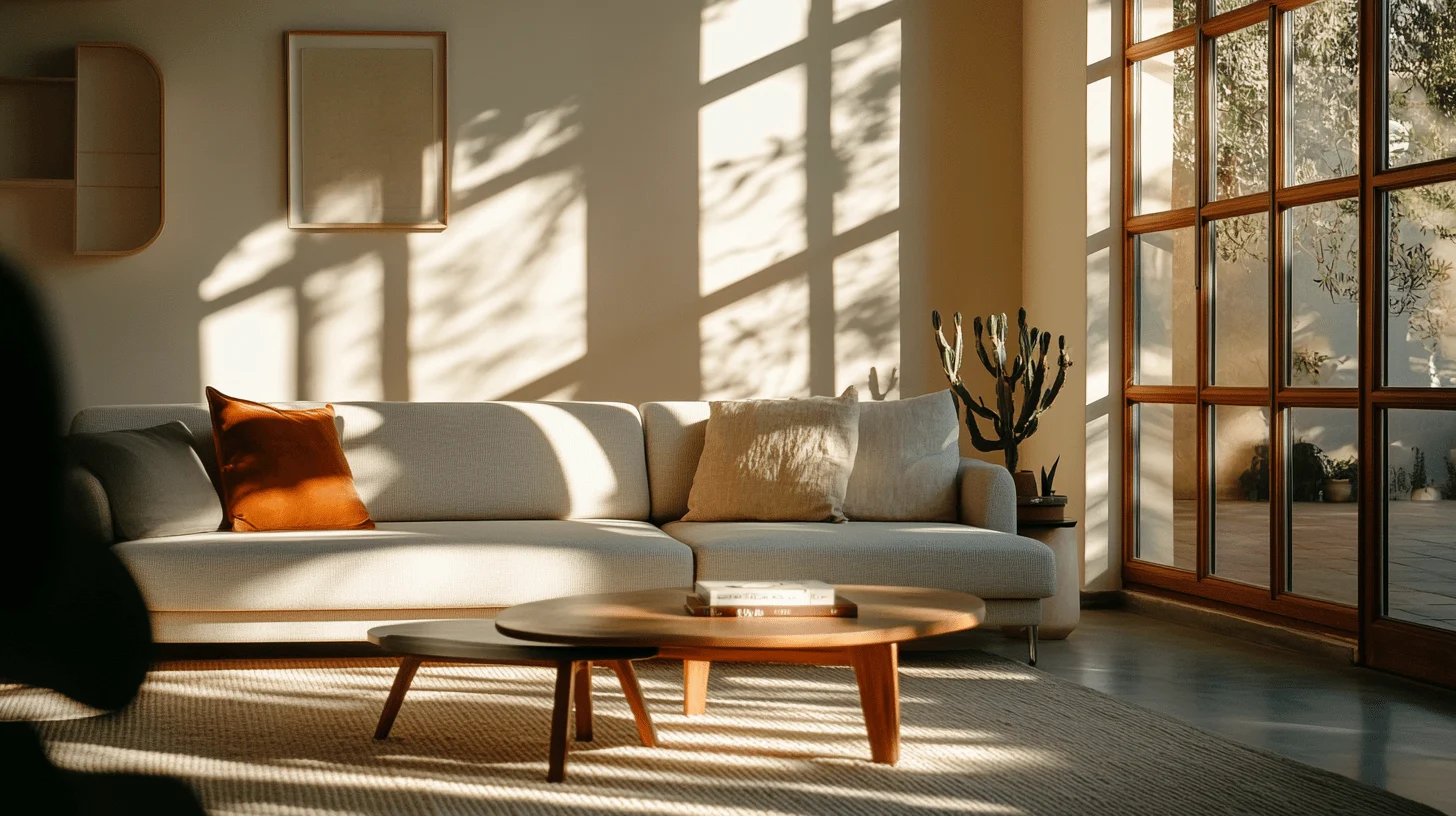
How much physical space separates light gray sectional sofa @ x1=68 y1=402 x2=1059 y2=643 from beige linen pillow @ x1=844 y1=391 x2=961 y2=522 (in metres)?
0.07

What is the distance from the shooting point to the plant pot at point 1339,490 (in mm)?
3994

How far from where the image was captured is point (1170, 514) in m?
4.93

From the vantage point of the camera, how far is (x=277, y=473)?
3.95m

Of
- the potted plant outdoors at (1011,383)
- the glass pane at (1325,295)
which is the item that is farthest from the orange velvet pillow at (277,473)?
the glass pane at (1325,295)

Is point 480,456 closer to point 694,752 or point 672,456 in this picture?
point 672,456

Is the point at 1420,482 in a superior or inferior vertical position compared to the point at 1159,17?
inferior

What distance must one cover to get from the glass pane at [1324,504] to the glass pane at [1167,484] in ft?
1.75

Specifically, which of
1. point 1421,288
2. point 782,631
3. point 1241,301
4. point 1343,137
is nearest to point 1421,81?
point 1343,137

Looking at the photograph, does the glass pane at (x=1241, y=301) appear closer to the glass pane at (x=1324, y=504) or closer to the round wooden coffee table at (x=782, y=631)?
the glass pane at (x=1324, y=504)

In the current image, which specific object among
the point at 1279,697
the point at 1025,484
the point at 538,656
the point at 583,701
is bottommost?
the point at 1279,697

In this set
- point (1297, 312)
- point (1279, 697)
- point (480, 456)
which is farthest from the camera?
point (480, 456)

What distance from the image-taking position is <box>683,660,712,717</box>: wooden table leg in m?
3.21

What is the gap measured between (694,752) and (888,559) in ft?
3.74

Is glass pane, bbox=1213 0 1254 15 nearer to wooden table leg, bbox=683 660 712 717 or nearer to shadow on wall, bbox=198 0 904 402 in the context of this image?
shadow on wall, bbox=198 0 904 402
